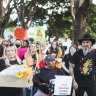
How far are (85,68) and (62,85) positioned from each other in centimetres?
81

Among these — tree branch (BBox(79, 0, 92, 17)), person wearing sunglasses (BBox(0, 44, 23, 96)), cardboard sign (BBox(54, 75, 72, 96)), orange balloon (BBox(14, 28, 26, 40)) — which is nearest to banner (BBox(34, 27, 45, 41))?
orange balloon (BBox(14, 28, 26, 40))

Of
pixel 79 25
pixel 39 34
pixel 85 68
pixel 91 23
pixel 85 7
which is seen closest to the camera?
pixel 85 68

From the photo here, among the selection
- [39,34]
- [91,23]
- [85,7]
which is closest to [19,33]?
[39,34]

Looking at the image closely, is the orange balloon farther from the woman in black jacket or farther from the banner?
the woman in black jacket

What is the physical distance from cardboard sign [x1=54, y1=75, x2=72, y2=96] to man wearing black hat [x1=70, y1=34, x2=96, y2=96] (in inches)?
22.9

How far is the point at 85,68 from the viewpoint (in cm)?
484

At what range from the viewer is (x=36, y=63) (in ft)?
21.1

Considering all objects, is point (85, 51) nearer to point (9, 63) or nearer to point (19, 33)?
point (9, 63)

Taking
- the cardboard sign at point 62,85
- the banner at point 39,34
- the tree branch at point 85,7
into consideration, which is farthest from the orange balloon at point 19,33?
the cardboard sign at point 62,85

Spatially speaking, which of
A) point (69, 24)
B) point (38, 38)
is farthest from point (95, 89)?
point (69, 24)

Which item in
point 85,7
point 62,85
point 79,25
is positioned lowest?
point 62,85

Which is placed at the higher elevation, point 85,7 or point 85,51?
point 85,7

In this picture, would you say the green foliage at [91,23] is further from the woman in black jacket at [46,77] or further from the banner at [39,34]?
Answer: the woman in black jacket at [46,77]

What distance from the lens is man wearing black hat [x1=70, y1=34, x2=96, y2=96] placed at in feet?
15.9
